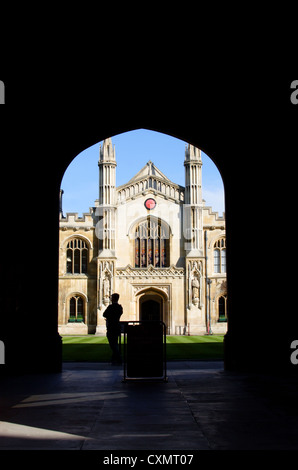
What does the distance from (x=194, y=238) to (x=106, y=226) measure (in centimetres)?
608

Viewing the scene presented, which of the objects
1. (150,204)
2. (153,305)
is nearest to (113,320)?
(150,204)

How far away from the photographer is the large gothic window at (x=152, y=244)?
35469 mm

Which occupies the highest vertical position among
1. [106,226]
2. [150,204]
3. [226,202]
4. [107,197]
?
[107,197]

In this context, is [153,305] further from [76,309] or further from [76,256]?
[76,256]

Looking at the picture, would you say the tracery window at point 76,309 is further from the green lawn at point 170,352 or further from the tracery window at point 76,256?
the green lawn at point 170,352

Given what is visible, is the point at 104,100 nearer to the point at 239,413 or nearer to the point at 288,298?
the point at 288,298

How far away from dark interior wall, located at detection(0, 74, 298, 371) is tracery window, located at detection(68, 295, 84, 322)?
2607 centimetres

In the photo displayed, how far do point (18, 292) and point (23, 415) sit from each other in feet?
15.2

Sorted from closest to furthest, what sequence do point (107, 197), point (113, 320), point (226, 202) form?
point (226, 202), point (113, 320), point (107, 197)

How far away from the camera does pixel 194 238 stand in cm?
3500

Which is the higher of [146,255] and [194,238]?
[194,238]

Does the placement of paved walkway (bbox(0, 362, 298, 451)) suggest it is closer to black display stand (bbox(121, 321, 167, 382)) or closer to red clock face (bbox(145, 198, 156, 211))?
black display stand (bbox(121, 321, 167, 382))

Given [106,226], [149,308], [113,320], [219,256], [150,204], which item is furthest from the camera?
[149,308]
